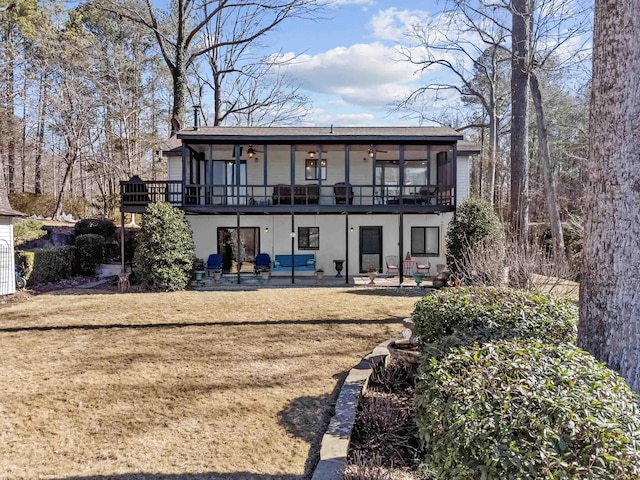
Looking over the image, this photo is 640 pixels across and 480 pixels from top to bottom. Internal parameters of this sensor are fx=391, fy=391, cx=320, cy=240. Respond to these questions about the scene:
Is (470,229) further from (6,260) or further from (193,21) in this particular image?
(193,21)

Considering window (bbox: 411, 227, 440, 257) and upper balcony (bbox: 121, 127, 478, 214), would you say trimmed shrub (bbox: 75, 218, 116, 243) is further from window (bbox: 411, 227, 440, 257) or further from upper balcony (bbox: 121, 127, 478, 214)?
window (bbox: 411, 227, 440, 257)

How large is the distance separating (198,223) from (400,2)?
11.3 m

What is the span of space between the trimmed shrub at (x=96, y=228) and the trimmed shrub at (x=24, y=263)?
508 cm

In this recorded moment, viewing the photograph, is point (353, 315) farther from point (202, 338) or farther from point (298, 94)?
point (298, 94)

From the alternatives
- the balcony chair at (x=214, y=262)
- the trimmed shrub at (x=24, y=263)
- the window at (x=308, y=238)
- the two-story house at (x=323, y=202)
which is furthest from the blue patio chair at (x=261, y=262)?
the trimmed shrub at (x=24, y=263)

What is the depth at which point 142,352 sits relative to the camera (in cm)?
657

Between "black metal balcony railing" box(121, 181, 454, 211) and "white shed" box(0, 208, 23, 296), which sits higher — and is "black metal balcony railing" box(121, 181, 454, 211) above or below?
above

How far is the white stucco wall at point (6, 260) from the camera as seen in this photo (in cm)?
1102

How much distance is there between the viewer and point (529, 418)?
204 centimetres

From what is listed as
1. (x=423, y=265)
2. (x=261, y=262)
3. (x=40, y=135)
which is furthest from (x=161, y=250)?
(x=40, y=135)

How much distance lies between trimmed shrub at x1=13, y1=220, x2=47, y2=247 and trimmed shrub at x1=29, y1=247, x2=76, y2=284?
8.79 ft

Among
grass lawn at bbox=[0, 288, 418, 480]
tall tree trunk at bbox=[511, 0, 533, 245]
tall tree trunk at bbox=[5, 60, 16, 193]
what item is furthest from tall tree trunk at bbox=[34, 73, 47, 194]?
tall tree trunk at bbox=[511, 0, 533, 245]

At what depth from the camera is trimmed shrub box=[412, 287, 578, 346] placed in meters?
4.13

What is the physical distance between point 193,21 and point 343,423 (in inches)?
1030
